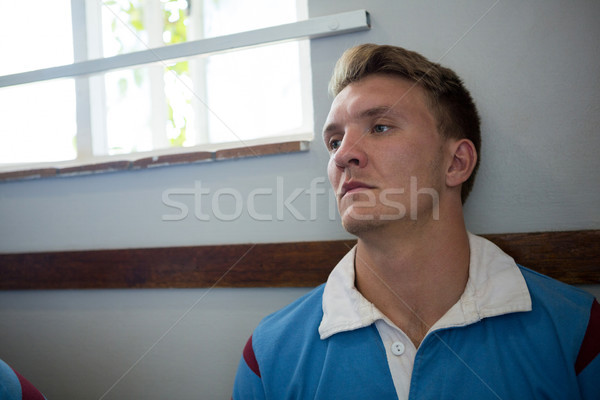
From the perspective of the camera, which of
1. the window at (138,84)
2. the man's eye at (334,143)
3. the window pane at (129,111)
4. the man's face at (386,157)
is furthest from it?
the window pane at (129,111)

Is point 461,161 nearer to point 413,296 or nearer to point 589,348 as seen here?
point 413,296

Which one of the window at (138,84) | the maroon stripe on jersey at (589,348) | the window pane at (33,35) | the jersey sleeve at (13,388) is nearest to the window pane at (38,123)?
the window at (138,84)


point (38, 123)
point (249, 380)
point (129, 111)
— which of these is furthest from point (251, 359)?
point (38, 123)

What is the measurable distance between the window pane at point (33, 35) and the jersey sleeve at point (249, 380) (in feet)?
5.05

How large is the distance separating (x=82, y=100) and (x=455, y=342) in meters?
1.62

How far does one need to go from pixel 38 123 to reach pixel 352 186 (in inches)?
66.8

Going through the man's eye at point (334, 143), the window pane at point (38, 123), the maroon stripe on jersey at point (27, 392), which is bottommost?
the maroon stripe on jersey at point (27, 392)

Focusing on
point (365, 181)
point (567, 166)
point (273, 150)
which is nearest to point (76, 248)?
point (273, 150)

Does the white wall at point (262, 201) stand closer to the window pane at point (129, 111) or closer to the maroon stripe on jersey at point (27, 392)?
the window pane at point (129, 111)

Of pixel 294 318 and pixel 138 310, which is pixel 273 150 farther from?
pixel 138 310

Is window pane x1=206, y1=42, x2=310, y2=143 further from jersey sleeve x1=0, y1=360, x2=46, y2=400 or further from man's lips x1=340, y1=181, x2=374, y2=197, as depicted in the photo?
jersey sleeve x1=0, y1=360, x2=46, y2=400

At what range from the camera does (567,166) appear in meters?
1.15

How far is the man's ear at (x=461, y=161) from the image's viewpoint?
1030mm

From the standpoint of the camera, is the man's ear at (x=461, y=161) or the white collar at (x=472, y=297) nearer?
the white collar at (x=472, y=297)
